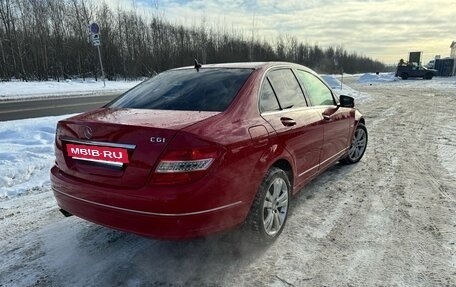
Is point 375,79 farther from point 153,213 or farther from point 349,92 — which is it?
point 153,213

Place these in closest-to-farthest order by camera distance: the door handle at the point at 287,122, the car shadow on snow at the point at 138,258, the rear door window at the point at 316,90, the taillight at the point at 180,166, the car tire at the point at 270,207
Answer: the taillight at the point at 180,166, the car shadow on snow at the point at 138,258, the car tire at the point at 270,207, the door handle at the point at 287,122, the rear door window at the point at 316,90

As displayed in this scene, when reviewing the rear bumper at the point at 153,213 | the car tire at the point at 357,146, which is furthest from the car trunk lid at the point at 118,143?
the car tire at the point at 357,146

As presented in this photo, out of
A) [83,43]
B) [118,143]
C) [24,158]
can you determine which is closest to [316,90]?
[118,143]

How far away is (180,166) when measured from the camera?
2520mm

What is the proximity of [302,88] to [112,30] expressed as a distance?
3839cm

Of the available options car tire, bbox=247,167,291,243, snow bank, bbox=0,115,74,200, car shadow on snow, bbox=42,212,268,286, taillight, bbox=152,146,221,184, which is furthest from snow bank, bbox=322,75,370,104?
taillight, bbox=152,146,221,184

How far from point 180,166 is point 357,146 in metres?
4.15

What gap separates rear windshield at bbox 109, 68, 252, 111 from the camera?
3.19 metres

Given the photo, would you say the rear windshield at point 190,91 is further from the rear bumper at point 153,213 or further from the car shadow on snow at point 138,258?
the car shadow on snow at point 138,258

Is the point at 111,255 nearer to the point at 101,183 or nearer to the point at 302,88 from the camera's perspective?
the point at 101,183

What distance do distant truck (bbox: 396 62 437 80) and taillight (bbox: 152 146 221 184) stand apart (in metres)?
43.4

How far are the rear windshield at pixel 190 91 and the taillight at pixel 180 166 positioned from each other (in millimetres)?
628

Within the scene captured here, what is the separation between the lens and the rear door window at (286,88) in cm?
371

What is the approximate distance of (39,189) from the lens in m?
4.75
